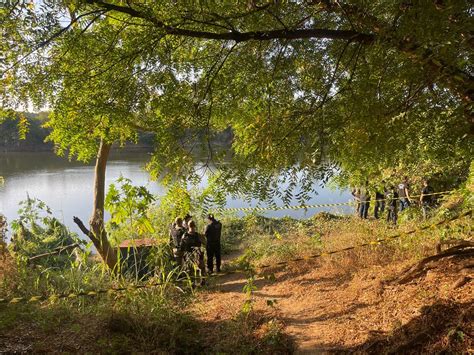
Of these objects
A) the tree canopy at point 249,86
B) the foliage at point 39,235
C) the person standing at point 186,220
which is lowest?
the foliage at point 39,235

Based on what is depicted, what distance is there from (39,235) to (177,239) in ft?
19.4

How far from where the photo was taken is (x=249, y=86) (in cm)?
421

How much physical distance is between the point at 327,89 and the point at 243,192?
1.31 metres

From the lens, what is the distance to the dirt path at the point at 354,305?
4.45 meters

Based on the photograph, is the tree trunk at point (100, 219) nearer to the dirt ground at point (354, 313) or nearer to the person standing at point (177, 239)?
the person standing at point (177, 239)

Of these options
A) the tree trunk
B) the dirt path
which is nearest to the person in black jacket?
the dirt path

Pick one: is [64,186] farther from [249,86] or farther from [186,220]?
[249,86]

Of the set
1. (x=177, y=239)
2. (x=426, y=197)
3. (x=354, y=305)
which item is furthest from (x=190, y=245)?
(x=426, y=197)

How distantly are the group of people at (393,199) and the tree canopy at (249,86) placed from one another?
6022 mm

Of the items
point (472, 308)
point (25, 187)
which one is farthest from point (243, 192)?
point (25, 187)

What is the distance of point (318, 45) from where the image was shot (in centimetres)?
437

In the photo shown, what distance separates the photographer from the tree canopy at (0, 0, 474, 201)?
11.7 ft

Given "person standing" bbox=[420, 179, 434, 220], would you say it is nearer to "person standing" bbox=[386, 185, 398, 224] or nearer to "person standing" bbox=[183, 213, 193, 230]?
"person standing" bbox=[386, 185, 398, 224]

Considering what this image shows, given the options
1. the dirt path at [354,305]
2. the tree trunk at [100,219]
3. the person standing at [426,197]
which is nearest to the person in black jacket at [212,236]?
the dirt path at [354,305]
